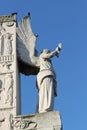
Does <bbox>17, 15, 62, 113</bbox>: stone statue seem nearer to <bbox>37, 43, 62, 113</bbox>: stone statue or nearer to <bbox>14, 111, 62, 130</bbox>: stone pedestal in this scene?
<bbox>37, 43, 62, 113</bbox>: stone statue

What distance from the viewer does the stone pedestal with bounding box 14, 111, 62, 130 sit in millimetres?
11834

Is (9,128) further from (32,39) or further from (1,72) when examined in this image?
(32,39)

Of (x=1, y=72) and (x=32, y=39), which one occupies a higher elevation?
(x=32, y=39)

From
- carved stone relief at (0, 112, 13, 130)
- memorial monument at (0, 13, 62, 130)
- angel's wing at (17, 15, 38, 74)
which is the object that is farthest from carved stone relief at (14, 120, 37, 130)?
angel's wing at (17, 15, 38, 74)

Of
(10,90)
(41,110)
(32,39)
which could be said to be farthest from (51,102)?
(32,39)

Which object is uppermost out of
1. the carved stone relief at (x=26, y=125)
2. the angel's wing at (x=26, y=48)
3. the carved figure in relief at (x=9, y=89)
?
the angel's wing at (x=26, y=48)

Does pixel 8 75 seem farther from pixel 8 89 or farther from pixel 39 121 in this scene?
pixel 39 121

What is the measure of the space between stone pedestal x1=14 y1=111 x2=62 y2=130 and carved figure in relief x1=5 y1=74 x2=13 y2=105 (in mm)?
649

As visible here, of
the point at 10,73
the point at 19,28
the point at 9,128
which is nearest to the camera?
the point at 9,128

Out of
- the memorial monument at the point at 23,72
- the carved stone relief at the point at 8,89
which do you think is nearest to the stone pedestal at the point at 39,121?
the memorial monument at the point at 23,72

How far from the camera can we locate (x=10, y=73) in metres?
12.9

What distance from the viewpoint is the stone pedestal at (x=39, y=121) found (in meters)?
11.8

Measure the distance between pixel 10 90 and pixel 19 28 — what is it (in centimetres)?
210

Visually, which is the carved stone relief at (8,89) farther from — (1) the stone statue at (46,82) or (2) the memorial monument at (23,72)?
(1) the stone statue at (46,82)
